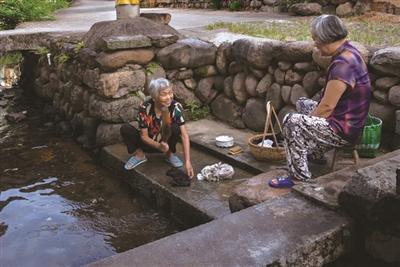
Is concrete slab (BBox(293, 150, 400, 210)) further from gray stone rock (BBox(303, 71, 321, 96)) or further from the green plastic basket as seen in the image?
gray stone rock (BBox(303, 71, 321, 96))

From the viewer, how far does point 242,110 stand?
19.3 feet

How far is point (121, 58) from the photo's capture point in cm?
559

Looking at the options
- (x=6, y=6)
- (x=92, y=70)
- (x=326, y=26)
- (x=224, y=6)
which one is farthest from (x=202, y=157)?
(x=224, y=6)

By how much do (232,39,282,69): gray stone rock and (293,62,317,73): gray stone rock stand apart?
0.27 meters

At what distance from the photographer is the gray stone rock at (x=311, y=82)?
4.92 meters

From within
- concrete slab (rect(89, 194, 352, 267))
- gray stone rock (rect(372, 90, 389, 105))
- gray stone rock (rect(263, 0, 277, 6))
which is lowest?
concrete slab (rect(89, 194, 352, 267))

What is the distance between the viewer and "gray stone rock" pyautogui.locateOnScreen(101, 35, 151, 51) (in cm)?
549

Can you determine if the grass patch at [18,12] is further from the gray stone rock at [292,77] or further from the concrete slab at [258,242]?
the concrete slab at [258,242]

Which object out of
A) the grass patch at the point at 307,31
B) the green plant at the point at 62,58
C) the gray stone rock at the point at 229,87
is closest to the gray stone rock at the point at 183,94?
the gray stone rock at the point at 229,87

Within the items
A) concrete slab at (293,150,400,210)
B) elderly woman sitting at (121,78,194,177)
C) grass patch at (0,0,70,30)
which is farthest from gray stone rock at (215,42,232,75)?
grass patch at (0,0,70,30)

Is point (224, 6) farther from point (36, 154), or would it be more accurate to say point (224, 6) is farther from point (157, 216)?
point (157, 216)

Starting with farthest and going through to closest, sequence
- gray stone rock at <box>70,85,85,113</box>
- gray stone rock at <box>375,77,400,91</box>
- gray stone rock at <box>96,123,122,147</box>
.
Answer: gray stone rock at <box>70,85,85,113</box>
gray stone rock at <box>96,123,122,147</box>
gray stone rock at <box>375,77,400,91</box>

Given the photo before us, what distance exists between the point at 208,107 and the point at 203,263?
4107 millimetres

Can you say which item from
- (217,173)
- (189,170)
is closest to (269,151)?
(217,173)
